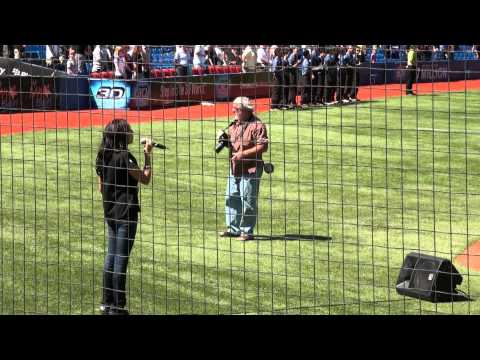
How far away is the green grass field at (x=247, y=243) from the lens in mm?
11062

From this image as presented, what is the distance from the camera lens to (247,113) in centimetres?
1396

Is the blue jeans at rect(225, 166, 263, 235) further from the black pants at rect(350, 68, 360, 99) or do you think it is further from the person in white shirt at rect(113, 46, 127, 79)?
the person in white shirt at rect(113, 46, 127, 79)

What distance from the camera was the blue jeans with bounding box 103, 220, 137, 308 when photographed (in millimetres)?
10688

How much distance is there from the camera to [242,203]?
1438 cm

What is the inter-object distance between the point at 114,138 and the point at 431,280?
362 centimetres

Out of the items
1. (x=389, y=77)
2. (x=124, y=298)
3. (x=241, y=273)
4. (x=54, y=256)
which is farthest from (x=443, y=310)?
(x=389, y=77)

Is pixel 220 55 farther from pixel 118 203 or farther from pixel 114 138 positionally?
pixel 118 203

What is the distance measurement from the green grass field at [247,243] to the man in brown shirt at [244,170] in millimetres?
309

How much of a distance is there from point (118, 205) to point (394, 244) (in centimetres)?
513

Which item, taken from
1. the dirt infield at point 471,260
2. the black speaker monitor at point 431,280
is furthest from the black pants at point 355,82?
the black speaker monitor at point 431,280

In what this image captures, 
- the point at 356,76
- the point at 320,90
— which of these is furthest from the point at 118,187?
the point at 320,90

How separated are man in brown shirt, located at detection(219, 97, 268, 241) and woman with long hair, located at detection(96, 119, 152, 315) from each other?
9.64ft

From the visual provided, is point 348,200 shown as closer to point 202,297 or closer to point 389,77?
point 202,297

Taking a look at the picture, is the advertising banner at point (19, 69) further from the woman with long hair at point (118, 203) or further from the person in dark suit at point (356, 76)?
the woman with long hair at point (118, 203)
